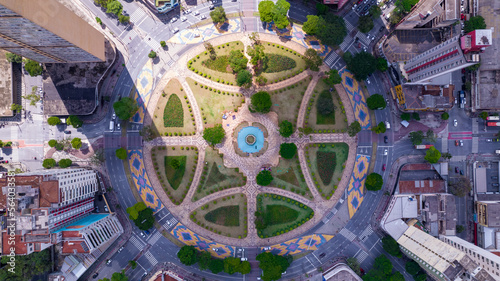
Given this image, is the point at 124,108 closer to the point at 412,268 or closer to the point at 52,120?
the point at 52,120

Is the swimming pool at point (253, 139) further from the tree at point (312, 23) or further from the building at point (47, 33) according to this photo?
the building at point (47, 33)

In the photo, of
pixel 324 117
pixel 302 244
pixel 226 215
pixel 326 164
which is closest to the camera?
pixel 226 215

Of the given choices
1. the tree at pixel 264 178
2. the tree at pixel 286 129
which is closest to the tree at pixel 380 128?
the tree at pixel 286 129

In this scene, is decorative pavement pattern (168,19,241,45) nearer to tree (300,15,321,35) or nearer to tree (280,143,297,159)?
tree (300,15,321,35)

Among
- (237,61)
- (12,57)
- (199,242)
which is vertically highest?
(12,57)

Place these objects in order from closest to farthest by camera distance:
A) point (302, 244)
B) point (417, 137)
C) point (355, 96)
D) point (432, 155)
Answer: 1. point (432, 155)
2. point (417, 137)
3. point (302, 244)
4. point (355, 96)

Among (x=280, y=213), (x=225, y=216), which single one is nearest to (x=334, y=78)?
(x=280, y=213)

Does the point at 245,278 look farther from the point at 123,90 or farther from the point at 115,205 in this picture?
the point at 123,90
